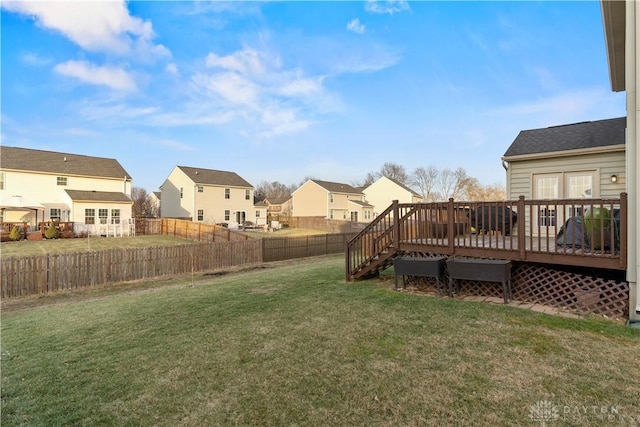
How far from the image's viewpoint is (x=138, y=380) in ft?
11.1

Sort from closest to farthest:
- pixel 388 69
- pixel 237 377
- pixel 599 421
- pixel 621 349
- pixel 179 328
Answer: pixel 599 421 < pixel 237 377 < pixel 621 349 < pixel 179 328 < pixel 388 69

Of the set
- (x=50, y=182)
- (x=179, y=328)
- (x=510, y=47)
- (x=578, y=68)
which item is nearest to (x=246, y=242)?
(x=179, y=328)

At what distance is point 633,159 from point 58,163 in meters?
33.9

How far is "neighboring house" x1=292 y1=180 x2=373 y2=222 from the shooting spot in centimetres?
4106

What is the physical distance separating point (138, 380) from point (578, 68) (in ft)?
59.4

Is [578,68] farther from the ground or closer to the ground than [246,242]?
farther from the ground

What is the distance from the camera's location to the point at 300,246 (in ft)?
57.9

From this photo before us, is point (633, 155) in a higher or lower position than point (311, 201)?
lower

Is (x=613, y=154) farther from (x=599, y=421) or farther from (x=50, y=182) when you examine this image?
(x=50, y=182)

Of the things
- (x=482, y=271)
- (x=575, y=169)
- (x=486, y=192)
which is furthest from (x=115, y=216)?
(x=486, y=192)

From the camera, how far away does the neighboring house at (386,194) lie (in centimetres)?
4347

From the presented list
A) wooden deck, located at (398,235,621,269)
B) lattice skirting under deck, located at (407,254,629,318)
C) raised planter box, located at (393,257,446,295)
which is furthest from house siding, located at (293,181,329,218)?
lattice skirting under deck, located at (407,254,629,318)

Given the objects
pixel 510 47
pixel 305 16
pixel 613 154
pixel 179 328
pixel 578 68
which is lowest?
pixel 179 328

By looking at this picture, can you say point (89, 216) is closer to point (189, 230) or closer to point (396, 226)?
point (189, 230)
